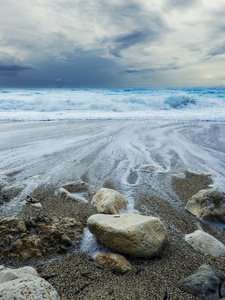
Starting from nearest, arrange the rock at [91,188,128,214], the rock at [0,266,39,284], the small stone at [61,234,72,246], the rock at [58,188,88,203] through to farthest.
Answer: the rock at [0,266,39,284], the small stone at [61,234,72,246], the rock at [91,188,128,214], the rock at [58,188,88,203]

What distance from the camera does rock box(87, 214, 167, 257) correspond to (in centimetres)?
188

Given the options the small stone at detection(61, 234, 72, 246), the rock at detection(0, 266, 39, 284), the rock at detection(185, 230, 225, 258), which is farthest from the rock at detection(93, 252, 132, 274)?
→ the rock at detection(185, 230, 225, 258)

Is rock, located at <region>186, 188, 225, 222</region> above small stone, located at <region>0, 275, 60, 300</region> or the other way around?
the other way around

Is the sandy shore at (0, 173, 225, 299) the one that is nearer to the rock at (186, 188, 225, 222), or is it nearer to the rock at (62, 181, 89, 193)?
the rock at (186, 188, 225, 222)

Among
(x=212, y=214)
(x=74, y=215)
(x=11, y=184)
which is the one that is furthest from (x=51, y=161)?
(x=212, y=214)

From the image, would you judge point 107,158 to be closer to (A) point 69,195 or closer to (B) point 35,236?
(A) point 69,195

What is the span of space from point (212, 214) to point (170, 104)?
60.6ft

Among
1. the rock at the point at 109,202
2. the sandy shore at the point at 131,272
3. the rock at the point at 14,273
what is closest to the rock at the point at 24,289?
the rock at the point at 14,273

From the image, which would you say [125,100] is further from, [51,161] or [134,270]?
[134,270]

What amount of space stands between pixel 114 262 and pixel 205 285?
25.5 inches

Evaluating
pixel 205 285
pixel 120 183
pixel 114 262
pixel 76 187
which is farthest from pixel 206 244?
pixel 76 187

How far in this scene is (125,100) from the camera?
20.0 m

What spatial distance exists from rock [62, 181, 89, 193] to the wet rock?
1099 millimetres

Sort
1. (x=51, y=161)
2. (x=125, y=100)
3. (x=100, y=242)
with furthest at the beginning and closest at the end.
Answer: (x=125, y=100)
(x=51, y=161)
(x=100, y=242)
